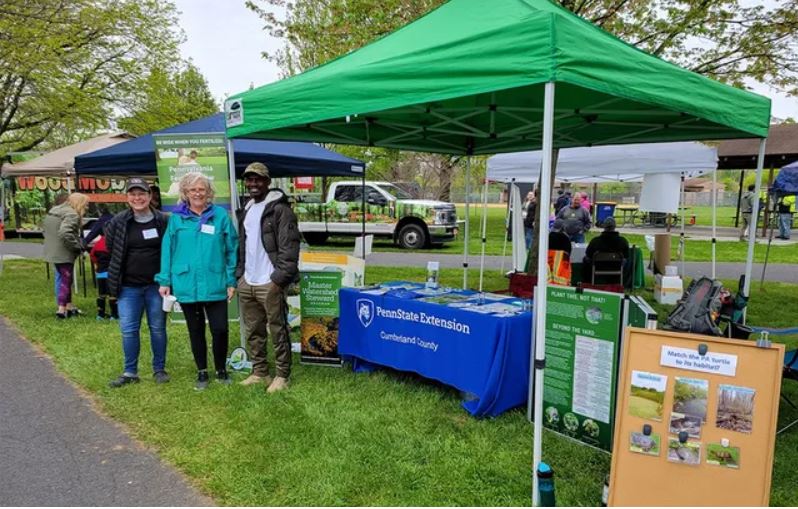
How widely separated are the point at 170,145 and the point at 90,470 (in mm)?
3870

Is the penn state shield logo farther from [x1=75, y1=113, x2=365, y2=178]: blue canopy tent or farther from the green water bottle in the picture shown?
[x1=75, y1=113, x2=365, y2=178]: blue canopy tent

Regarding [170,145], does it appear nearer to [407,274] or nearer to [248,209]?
[248,209]

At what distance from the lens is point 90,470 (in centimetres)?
319

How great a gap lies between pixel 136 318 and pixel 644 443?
390 cm

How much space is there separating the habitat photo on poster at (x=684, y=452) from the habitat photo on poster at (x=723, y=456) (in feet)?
0.16

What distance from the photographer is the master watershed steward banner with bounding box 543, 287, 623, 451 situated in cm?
319

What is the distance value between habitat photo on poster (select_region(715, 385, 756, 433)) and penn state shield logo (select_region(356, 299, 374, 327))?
8.98ft

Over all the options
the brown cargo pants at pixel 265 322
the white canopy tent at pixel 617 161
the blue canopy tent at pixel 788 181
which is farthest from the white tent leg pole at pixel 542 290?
the blue canopy tent at pixel 788 181

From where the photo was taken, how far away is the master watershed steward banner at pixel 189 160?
19.4 ft

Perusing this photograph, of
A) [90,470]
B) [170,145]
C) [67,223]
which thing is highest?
[170,145]

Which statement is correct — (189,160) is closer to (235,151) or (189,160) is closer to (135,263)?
(235,151)

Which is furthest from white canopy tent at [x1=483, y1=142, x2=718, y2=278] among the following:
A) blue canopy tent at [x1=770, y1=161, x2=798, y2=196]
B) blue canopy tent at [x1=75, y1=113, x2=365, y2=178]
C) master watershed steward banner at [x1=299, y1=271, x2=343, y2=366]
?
master watershed steward banner at [x1=299, y1=271, x2=343, y2=366]

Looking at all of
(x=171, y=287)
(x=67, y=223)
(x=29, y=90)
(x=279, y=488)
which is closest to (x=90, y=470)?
→ (x=279, y=488)

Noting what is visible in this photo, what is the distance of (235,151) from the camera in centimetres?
677
